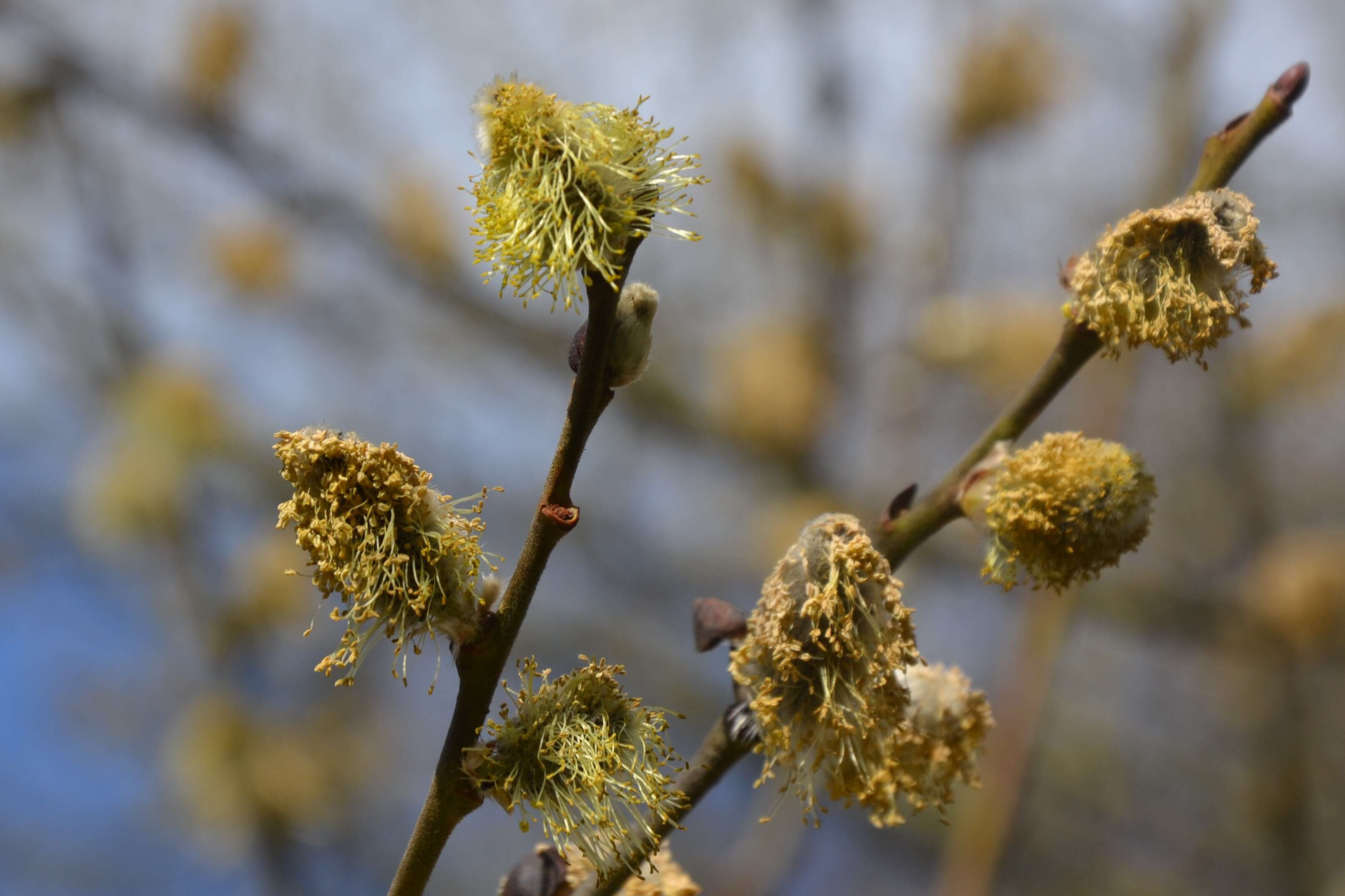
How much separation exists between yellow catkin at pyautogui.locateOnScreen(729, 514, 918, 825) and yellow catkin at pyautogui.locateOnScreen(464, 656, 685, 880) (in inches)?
2.6

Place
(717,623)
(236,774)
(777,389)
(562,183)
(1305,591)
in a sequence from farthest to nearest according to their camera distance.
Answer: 1. (777,389)
2. (236,774)
3. (1305,591)
4. (717,623)
5. (562,183)

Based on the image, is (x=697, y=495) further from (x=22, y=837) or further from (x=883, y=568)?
(x=883, y=568)

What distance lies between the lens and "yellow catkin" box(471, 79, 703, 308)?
0.49 m

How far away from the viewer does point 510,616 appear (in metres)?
0.52

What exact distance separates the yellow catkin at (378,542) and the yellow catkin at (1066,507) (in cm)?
31

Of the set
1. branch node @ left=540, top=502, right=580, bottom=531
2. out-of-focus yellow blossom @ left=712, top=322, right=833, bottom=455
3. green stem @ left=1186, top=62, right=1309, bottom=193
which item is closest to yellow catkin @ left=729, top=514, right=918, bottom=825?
branch node @ left=540, top=502, right=580, bottom=531

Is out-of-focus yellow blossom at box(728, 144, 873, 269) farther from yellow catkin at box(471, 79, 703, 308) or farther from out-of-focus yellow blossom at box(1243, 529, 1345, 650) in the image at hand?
yellow catkin at box(471, 79, 703, 308)

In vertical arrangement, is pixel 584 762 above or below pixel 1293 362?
below

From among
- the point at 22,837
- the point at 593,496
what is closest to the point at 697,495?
the point at 593,496

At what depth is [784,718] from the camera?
0.57 metres

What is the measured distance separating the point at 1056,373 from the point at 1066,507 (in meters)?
0.09

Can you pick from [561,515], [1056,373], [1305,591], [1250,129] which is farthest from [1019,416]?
[1305,591]

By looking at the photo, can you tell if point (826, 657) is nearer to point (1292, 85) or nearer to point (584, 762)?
point (584, 762)

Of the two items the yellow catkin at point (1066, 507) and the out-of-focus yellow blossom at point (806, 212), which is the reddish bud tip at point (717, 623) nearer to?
the yellow catkin at point (1066, 507)
